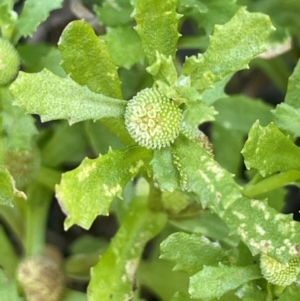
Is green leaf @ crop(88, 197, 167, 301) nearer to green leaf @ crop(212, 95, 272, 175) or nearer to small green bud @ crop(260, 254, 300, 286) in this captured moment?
small green bud @ crop(260, 254, 300, 286)

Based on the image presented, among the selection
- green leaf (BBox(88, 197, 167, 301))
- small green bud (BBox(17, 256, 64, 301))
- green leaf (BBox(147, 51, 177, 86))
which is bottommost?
small green bud (BBox(17, 256, 64, 301))

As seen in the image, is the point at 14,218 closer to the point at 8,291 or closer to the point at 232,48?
the point at 8,291

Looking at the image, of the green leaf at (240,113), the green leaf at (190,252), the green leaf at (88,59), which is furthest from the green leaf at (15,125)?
the green leaf at (240,113)

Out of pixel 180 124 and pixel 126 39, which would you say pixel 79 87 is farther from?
pixel 126 39

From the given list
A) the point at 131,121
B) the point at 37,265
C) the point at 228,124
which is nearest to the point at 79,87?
the point at 131,121

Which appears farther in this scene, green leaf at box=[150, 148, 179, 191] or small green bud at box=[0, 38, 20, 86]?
small green bud at box=[0, 38, 20, 86]

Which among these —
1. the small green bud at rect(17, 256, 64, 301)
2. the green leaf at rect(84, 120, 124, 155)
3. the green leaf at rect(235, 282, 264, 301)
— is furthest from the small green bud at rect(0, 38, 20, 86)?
the green leaf at rect(235, 282, 264, 301)

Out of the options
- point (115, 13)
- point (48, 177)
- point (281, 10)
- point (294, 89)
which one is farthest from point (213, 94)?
point (281, 10)

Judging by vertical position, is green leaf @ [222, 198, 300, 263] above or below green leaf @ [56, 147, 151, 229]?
below

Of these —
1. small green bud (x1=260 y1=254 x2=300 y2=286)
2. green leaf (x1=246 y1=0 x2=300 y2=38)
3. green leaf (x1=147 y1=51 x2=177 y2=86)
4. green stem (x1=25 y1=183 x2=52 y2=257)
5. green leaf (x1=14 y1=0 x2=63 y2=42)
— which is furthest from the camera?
green leaf (x1=246 y1=0 x2=300 y2=38)
